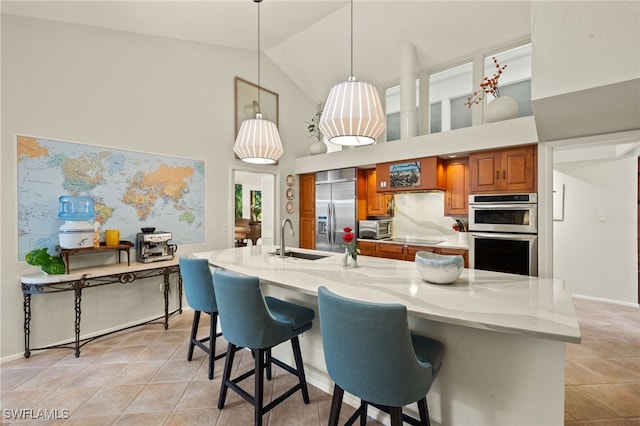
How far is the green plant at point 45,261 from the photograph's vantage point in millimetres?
2553

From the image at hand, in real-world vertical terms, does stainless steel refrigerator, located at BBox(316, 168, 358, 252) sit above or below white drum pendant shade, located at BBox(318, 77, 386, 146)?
below

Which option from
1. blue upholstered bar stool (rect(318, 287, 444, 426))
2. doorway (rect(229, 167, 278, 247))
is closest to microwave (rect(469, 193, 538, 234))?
blue upholstered bar stool (rect(318, 287, 444, 426))

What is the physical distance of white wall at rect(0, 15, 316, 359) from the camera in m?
2.65

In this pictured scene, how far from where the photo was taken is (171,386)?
2193mm

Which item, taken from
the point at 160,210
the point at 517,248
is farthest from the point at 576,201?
the point at 160,210

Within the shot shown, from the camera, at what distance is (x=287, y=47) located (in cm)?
469

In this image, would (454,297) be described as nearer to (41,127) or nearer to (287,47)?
(41,127)

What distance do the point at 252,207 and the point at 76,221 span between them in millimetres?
8165

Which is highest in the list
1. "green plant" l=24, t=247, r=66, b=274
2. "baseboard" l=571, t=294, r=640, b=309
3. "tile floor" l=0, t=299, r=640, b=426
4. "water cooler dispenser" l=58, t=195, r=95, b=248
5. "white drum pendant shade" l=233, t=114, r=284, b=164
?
"white drum pendant shade" l=233, t=114, r=284, b=164

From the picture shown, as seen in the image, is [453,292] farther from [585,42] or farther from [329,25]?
[329,25]

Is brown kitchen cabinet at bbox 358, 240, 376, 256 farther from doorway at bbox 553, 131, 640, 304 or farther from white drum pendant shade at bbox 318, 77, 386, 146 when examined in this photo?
doorway at bbox 553, 131, 640, 304

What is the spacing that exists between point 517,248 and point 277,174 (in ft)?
12.0

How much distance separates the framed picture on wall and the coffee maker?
1919 mm

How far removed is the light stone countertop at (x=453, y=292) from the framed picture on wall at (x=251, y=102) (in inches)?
112
